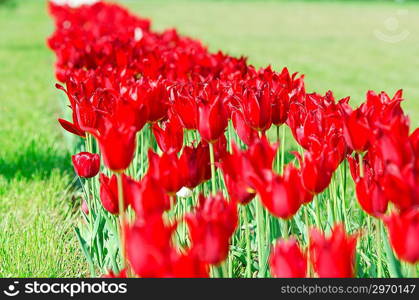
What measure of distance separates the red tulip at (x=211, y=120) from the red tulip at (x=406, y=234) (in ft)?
2.31

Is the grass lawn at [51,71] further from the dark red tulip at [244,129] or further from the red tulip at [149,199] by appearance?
the red tulip at [149,199]

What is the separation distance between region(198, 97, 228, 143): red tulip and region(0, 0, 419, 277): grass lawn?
1045 mm

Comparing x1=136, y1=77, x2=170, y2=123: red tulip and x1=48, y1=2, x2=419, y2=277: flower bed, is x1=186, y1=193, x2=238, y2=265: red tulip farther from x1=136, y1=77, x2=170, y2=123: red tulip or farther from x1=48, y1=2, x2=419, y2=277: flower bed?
x1=136, y1=77, x2=170, y2=123: red tulip

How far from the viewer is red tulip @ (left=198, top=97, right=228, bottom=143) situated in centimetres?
199

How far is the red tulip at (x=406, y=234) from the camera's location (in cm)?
142

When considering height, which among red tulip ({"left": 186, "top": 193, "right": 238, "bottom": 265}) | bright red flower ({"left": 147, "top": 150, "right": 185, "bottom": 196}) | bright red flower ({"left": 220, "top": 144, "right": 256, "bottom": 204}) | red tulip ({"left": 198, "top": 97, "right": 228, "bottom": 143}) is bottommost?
red tulip ({"left": 186, "top": 193, "right": 238, "bottom": 265})

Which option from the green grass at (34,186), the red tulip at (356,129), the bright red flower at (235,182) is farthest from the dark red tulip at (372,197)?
the green grass at (34,186)

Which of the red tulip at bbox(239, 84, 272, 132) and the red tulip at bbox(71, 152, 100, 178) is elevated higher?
the red tulip at bbox(239, 84, 272, 132)

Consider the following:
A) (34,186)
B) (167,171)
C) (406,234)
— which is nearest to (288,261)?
(406,234)

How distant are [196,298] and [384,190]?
531 millimetres

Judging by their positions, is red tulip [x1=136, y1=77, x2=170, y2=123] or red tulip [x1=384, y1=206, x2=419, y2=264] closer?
red tulip [x1=384, y1=206, x2=419, y2=264]

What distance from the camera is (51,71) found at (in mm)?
10812

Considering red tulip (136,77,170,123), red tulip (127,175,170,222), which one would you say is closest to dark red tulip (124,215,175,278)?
red tulip (127,175,170,222)

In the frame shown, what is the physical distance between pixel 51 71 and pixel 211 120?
9235mm
